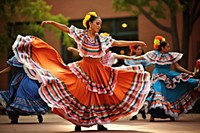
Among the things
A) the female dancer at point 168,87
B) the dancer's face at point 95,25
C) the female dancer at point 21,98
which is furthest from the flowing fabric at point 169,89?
the dancer's face at point 95,25

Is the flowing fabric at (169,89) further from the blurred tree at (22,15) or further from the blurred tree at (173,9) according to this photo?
the blurred tree at (22,15)

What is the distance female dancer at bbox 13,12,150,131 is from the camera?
21.9ft

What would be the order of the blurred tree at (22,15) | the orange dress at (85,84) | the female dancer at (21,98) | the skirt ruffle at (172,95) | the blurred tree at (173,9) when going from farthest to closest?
1. the blurred tree at (22,15)
2. the blurred tree at (173,9)
3. the skirt ruffle at (172,95)
4. the female dancer at (21,98)
5. the orange dress at (85,84)

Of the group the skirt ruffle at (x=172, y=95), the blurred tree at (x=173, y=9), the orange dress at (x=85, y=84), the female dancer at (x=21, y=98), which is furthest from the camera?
the blurred tree at (x=173, y=9)

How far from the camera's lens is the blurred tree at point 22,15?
46.8 ft

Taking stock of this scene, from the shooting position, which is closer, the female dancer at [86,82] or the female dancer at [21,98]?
the female dancer at [86,82]

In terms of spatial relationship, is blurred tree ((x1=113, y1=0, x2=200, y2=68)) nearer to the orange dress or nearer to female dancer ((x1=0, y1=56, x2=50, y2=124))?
female dancer ((x1=0, y1=56, x2=50, y2=124))

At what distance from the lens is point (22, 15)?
15453mm

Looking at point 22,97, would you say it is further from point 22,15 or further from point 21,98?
point 22,15

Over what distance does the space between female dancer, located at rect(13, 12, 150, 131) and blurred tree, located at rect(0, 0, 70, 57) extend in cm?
707

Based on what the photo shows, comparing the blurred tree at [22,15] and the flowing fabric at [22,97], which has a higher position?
the blurred tree at [22,15]

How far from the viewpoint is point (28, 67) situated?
22.4ft

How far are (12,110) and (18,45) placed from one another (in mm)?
2309

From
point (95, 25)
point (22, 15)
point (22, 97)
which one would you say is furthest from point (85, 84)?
point (22, 15)
